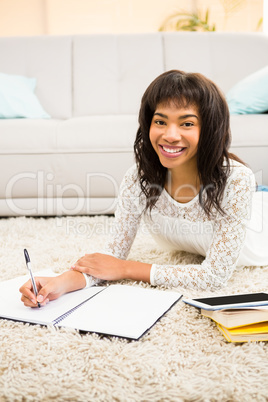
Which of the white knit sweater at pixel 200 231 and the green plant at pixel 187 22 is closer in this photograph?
the white knit sweater at pixel 200 231

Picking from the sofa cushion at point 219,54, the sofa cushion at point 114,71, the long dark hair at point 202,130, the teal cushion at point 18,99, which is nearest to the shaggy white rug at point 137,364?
the long dark hair at point 202,130

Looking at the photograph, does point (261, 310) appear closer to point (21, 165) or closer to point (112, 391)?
point (112, 391)

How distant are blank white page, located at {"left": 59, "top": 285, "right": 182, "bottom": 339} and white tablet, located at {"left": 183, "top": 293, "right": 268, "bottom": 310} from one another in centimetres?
8

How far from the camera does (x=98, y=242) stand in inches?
72.6

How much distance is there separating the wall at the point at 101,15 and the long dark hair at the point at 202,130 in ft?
10.8

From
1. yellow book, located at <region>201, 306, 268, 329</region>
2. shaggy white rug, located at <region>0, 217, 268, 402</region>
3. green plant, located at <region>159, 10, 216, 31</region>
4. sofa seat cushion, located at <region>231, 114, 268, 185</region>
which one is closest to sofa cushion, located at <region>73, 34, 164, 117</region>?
sofa seat cushion, located at <region>231, 114, 268, 185</region>

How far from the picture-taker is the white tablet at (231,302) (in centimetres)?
99

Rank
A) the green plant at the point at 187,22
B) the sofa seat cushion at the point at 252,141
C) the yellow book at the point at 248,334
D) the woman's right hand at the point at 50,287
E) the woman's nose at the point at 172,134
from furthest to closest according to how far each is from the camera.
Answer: the green plant at the point at 187,22, the sofa seat cushion at the point at 252,141, the woman's nose at the point at 172,134, the woman's right hand at the point at 50,287, the yellow book at the point at 248,334

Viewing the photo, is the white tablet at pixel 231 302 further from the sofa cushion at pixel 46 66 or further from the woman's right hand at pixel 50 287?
the sofa cushion at pixel 46 66

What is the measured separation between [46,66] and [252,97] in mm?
1340

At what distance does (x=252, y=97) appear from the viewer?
2.41m

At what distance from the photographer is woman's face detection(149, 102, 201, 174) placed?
1207mm

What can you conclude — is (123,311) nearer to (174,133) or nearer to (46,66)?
(174,133)

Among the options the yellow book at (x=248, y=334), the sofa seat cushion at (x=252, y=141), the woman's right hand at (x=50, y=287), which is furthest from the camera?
the sofa seat cushion at (x=252, y=141)
